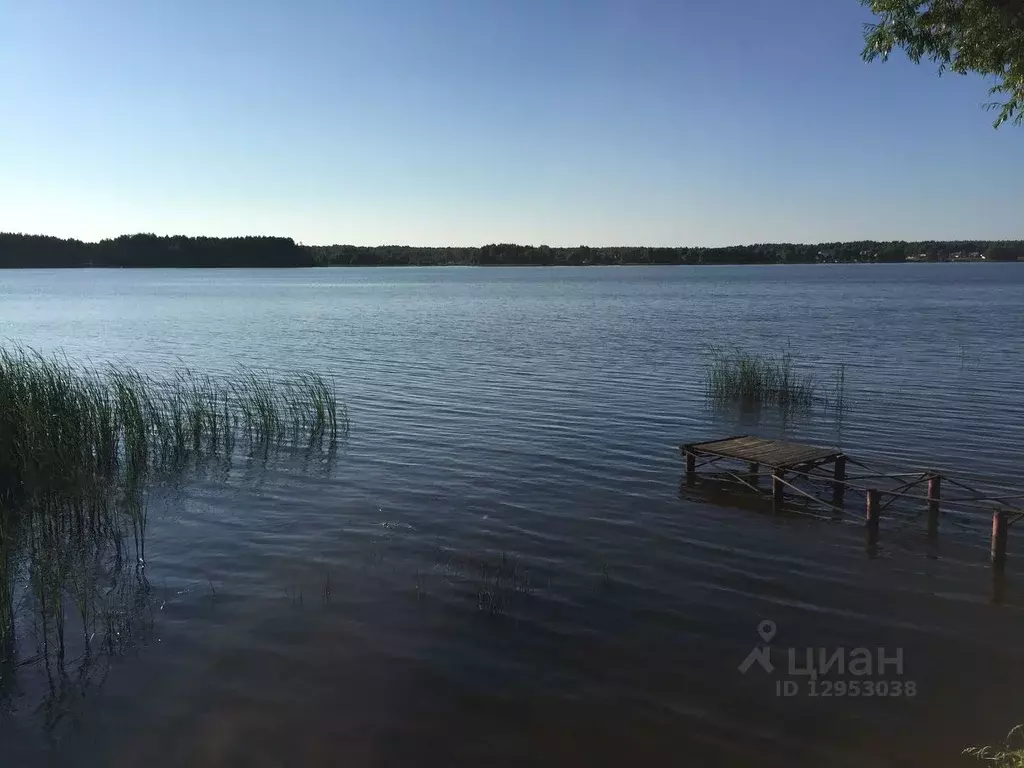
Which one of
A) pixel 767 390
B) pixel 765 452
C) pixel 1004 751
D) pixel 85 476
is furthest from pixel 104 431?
pixel 767 390

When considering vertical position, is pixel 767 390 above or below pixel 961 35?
below

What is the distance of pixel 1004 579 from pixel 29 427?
13.9 metres

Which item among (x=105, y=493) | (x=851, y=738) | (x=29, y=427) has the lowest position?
(x=851, y=738)

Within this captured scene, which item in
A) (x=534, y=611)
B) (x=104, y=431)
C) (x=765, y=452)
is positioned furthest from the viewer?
(x=104, y=431)

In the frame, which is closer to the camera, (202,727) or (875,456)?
(202,727)

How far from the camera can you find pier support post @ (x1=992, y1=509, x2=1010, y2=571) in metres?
9.67

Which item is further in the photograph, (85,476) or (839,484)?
(839,484)

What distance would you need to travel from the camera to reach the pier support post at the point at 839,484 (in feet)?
41.0

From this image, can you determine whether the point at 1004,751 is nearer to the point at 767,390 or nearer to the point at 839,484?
the point at 839,484

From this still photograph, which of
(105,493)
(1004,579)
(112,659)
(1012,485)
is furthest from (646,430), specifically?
(112,659)

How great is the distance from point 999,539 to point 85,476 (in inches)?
523

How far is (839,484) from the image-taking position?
42.6 feet

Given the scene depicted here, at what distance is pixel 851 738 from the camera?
21.3 feet

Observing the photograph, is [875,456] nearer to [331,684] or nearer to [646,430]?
[646,430]
